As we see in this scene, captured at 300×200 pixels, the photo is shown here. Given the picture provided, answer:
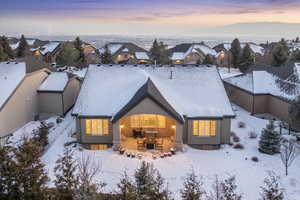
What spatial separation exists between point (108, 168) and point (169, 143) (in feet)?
19.1

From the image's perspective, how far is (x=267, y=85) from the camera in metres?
29.1

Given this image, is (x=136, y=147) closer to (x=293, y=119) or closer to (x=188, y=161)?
(x=188, y=161)

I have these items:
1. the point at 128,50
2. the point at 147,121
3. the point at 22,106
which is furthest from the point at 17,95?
the point at 128,50

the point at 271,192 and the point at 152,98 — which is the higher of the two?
the point at 152,98

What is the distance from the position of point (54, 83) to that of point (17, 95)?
16.2 feet

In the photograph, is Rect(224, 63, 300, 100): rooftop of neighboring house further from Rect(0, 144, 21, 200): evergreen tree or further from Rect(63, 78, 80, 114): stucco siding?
Rect(0, 144, 21, 200): evergreen tree

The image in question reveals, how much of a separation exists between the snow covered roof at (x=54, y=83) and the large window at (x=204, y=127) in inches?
601

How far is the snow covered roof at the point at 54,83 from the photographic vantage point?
28.4 meters

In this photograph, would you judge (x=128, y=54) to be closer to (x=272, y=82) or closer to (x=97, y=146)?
(x=272, y=82)

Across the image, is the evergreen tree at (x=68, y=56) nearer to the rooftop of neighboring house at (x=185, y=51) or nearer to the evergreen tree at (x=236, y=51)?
the rooftop of neighboring house at (x=185, y=51)

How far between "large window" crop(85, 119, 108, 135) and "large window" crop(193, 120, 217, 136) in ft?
22.6

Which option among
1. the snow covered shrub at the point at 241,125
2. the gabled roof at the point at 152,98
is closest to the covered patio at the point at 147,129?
the gabled roof at the point at 152,98

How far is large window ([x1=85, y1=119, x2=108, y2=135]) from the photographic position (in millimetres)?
20438

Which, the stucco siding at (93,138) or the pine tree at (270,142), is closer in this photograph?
the pine tree at (270,142)
